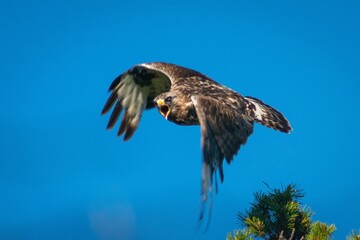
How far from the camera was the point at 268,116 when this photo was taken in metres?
9.05

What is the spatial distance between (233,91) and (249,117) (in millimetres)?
706

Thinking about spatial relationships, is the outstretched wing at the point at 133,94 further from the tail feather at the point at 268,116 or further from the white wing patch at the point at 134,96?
the tail feather at the point at 268,116

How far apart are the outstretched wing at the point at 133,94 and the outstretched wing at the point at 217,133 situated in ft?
9.34

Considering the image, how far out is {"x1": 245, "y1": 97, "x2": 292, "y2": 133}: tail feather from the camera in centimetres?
879

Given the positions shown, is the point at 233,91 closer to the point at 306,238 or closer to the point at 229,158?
the point at 229,158

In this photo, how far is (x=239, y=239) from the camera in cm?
501

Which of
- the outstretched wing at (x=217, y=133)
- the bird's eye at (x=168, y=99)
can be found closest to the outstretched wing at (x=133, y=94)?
the bird's eye at (x=168, y=99)

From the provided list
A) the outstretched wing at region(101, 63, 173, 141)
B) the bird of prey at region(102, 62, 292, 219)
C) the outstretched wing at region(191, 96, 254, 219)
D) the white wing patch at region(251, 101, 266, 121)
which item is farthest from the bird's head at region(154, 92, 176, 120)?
the outstretched wing at region(101, 63, 173, 141)

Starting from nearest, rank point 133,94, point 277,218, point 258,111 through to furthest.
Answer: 1. point 277,218
2. point 258,111
3. point 133,94

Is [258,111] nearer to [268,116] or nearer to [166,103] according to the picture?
[268,116]

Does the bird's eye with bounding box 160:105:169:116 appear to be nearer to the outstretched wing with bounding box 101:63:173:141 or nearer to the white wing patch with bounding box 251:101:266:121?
the white wing patch with bounding box 251:101:266:121

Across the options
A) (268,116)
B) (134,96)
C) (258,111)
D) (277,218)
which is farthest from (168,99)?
(277,218)

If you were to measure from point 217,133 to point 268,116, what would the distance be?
2.41m

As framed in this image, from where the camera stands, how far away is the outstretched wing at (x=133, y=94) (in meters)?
10.3
